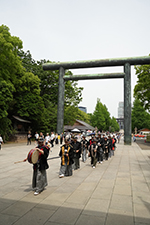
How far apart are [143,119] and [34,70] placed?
43.6 metres

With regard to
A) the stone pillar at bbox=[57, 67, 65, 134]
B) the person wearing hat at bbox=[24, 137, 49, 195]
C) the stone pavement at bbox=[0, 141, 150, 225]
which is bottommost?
the stone pavement at bbox=[0, 141, 150, 225]

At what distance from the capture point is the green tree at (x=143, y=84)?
28.9m

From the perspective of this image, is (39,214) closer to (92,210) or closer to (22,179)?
(92,210)

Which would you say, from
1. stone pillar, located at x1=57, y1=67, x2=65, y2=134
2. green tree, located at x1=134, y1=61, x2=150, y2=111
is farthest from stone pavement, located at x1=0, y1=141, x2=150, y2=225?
green tree, located at x1=134, y1=61, x2=150, y2=111

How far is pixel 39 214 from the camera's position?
426cm

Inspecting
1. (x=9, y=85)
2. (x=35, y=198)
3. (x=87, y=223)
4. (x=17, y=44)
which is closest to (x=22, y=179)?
(x=35, y=198)

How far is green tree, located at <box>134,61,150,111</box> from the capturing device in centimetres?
2888

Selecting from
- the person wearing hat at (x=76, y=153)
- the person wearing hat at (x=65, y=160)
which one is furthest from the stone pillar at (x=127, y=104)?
the person wearing hat at (x=65, y=160)

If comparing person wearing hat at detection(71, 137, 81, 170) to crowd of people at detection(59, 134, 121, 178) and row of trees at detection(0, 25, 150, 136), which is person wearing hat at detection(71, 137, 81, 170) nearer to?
crowd of people at detection(59, 134, 121, 178)

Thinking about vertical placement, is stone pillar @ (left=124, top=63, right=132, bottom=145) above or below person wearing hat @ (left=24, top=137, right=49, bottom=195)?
above

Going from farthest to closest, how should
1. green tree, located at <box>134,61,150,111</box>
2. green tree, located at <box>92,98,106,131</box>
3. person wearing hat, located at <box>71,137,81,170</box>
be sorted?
1. green tree, located at <box>92,98,106,131</box>
2. green tree, located at <box>134,61,150,111</box>
3. person wearing hat, located at <box>71,137,81,170</box>

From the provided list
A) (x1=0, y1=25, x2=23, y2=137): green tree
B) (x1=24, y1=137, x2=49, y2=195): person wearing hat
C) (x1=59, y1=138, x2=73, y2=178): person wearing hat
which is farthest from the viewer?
(x1=0, y1=25, x2=23, y2=137): green tree

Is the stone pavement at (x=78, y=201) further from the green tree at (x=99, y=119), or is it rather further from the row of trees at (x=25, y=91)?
the green tree at (x=99, y=119)

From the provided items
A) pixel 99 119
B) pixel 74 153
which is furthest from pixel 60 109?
pixel 99 119
